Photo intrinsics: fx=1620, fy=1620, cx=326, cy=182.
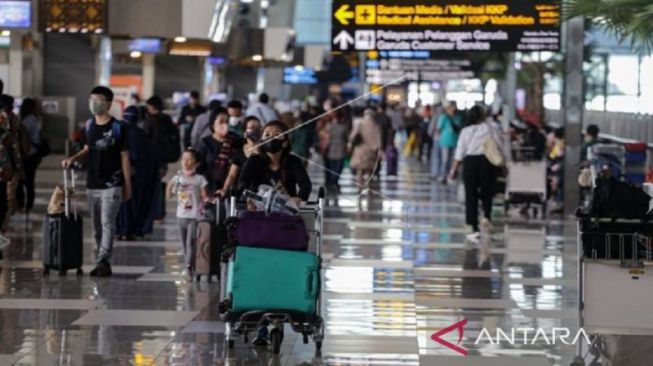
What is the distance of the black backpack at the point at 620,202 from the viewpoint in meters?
11.5

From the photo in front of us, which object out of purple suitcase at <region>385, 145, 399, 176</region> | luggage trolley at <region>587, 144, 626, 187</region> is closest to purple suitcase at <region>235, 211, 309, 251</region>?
luggage trolley at <region>587, 144, 626, 187</region>

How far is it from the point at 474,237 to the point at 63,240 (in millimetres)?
7117

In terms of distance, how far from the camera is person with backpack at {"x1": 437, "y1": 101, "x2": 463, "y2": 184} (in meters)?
35.2

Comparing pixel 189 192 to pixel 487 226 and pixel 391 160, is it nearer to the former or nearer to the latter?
pixel 487 226

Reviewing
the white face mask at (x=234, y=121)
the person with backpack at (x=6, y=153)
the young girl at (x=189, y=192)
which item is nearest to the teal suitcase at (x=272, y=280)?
the young girl at (x=189, y=192)

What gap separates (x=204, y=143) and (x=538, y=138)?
34.1 feet

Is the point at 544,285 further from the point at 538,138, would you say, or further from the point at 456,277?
the point at 538,138

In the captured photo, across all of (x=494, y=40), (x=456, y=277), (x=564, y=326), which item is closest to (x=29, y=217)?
(x=494, y=40)

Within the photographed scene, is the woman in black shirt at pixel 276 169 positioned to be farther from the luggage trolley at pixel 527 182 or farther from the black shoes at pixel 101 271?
the luggage trolley at pixel 527 182

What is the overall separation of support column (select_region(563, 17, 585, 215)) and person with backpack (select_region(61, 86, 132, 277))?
36.8 ft

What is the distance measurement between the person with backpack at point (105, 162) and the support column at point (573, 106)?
11.2 m

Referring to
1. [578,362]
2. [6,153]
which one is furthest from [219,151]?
[578,362]

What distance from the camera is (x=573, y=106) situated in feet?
84.7

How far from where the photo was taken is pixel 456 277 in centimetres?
1669
